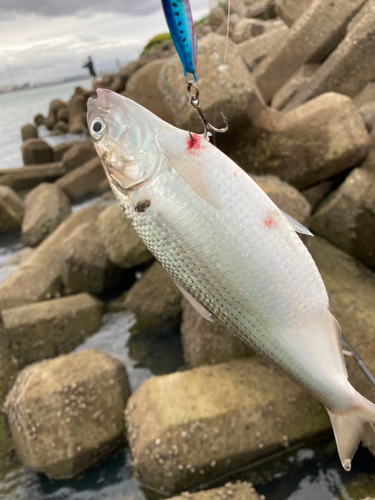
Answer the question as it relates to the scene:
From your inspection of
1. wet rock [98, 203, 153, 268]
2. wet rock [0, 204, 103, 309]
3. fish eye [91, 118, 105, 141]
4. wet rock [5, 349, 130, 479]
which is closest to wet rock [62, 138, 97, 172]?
wet rock [0, 204, 103, 309]

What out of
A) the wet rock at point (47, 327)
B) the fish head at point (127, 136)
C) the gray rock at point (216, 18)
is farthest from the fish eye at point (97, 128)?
the gray rock at point (216, 18)

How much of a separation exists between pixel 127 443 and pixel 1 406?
1036 millimetres

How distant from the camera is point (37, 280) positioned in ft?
13.1

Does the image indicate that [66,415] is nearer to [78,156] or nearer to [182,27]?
[182,27]


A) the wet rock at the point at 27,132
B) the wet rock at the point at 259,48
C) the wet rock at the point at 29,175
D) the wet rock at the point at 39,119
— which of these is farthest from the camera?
the wet rock at the point at 39,119

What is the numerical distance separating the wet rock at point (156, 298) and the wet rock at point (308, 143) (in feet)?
4.09

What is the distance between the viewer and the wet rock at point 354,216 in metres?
2.48

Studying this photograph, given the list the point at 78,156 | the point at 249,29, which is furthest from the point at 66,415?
the point at 249,29

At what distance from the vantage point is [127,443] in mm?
2357

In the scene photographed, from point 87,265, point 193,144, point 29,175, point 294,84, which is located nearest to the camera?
point 193,144

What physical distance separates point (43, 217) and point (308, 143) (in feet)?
15.2

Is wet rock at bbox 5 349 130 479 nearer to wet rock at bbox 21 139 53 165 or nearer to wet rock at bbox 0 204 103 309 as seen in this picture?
wet rock at bbox 0 204 103 309

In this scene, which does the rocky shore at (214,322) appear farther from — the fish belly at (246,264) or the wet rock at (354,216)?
the fish belly at (246,264)

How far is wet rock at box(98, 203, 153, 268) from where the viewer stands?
3.51 metres
